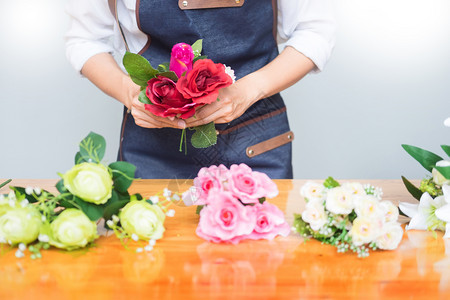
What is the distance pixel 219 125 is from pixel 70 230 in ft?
2.51

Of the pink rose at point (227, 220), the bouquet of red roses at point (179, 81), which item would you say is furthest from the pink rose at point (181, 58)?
the pink rose at point (227, 220)

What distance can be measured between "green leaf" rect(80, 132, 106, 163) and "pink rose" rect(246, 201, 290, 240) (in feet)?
0.94

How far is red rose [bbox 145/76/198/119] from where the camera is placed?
1061 mm

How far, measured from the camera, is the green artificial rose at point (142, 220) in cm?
91

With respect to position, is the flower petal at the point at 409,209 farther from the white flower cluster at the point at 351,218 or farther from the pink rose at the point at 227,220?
the pink rose at the point at 227,220

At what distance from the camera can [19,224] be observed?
0.86m

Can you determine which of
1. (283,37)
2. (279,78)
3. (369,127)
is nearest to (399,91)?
(369,127)

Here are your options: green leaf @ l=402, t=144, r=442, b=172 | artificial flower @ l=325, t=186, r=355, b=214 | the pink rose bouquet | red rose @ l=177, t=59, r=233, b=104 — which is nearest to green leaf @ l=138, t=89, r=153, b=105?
red rose @ l=177, t=59, r=233, b=104

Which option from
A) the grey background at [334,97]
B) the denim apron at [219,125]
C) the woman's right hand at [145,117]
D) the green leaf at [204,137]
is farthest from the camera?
the grey background at [334,97]

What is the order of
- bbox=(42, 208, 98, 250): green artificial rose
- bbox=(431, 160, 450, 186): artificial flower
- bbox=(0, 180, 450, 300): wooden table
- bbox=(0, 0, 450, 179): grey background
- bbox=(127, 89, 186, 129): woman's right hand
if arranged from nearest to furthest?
bbox=(0, 180, 450, 300): wooden table < bbox=(42, 208, 98, 250): green artificial rose < bbox=(431, 160, 450, 186): artificial flower < bbox=(127, 89, 186, 129): woman's right hand < bbox=(0, 0, 450, 179): grey background

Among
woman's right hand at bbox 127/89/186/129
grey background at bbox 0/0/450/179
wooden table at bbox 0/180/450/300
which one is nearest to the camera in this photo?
wooden table at bbox 0/180/450/300

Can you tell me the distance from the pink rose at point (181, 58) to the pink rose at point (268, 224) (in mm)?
325

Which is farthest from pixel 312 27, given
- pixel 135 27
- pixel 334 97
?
pixel 334 97

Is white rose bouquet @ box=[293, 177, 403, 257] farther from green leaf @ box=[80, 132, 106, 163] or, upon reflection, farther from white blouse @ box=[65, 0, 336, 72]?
white blouse @ box=[65, 0, 336, 72]
